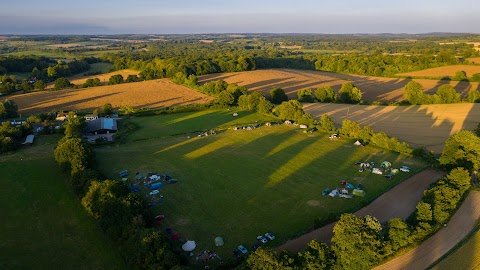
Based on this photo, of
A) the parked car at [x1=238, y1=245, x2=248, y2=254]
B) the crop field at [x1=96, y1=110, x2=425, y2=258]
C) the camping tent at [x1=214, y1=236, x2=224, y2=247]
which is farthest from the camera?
the crop field at [x1=96, y1=110, x2=425, y2=258]

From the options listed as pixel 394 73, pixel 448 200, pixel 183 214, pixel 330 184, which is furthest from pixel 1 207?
pixel 394 73

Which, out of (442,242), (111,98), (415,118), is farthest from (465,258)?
(111,98)

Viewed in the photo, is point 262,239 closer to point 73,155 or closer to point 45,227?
point 45,227

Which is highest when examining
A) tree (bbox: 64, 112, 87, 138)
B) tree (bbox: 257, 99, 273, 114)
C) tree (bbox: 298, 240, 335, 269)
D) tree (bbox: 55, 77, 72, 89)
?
tree (bbox: 55, 77, 72, 89)

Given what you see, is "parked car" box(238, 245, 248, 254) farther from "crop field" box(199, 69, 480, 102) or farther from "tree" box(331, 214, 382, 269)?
"crop field" box(199, 69, 480, 102)

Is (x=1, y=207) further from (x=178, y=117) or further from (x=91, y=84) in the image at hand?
(x=91, y=84)

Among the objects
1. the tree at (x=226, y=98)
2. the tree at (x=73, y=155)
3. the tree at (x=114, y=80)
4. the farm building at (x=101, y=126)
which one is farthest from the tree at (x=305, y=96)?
the tree at (x=114, y=80)

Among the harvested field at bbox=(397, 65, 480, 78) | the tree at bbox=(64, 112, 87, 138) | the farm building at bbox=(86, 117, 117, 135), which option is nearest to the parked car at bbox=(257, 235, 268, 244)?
the tree at bbox=(64, 112, 87, 138)
